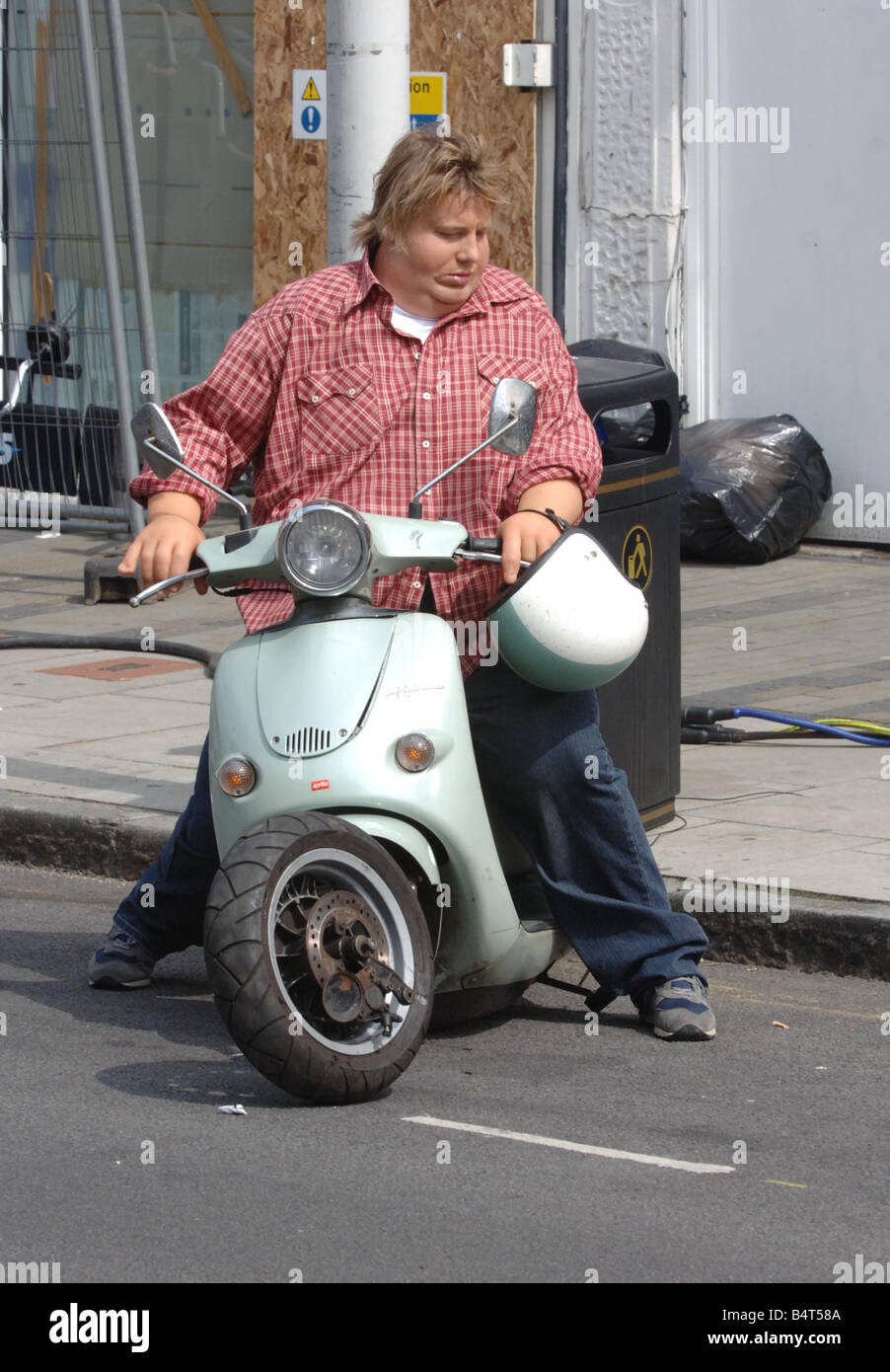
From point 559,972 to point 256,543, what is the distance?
63.4 inches

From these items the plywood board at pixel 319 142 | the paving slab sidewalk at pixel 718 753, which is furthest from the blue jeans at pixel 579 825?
the plywood board at pixel 319 142

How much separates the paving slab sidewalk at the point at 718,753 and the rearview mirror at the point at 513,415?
174cm

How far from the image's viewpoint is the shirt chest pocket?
4801 millimetres

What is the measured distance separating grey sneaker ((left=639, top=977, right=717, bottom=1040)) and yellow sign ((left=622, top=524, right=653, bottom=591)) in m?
1.37

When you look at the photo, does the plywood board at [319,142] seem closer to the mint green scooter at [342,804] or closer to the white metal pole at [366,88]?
the white metal pole at [366,88]

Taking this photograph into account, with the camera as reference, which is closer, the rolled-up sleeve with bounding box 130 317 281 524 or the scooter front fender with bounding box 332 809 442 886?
the scooter front fender with bounding box 332 809 442 886

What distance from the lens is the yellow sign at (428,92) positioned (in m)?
→ 12.9

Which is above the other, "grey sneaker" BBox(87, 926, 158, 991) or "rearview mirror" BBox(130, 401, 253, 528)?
"rearview mirror" BBox(130, 401, 253, 528)

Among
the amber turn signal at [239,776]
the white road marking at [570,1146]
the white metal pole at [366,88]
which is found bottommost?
the white road marking at [570,1146]

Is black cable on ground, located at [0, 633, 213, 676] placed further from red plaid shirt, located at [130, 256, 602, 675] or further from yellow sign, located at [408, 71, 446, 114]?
yellow sign, located at [408, 71, 446, 114]

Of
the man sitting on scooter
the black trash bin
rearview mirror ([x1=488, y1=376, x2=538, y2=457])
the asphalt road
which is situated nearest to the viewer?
the asphalt road

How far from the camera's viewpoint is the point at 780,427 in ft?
38.9

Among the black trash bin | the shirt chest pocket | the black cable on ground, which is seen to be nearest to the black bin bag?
the black cable on ground
